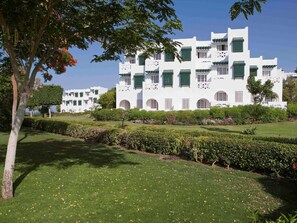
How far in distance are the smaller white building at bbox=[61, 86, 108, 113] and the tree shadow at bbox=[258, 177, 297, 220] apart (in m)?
81.4

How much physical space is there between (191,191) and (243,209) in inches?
60.4

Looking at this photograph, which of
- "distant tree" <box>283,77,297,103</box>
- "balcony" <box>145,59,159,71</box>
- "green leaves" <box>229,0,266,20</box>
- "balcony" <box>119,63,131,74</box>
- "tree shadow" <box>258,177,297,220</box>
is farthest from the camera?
"distant tree" <box>283,77,297,103</box>

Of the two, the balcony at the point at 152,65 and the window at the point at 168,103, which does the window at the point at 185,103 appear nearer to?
the window at the point at 168,103

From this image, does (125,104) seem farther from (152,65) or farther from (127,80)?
(152,65)

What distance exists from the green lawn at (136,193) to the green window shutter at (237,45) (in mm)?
31374

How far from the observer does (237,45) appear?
3991cm

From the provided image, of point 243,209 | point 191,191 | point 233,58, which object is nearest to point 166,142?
point 191,191

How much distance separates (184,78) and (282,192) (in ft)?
109

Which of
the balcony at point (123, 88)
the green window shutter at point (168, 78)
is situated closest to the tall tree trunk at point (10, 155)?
the green window shutter at point (168, 78)

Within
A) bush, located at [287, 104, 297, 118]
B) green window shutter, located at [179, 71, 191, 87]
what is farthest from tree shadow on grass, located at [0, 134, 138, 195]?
green window shutter, located at [179, 71, 191, 87]

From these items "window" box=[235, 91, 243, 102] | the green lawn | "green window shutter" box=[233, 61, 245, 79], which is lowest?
the green lawn

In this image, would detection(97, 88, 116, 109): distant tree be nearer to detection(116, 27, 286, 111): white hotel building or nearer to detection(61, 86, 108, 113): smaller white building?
detection(116, 27, 286, 111): white hotel building

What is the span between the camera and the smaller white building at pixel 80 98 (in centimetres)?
8931

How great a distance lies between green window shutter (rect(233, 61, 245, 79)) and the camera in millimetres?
39125
